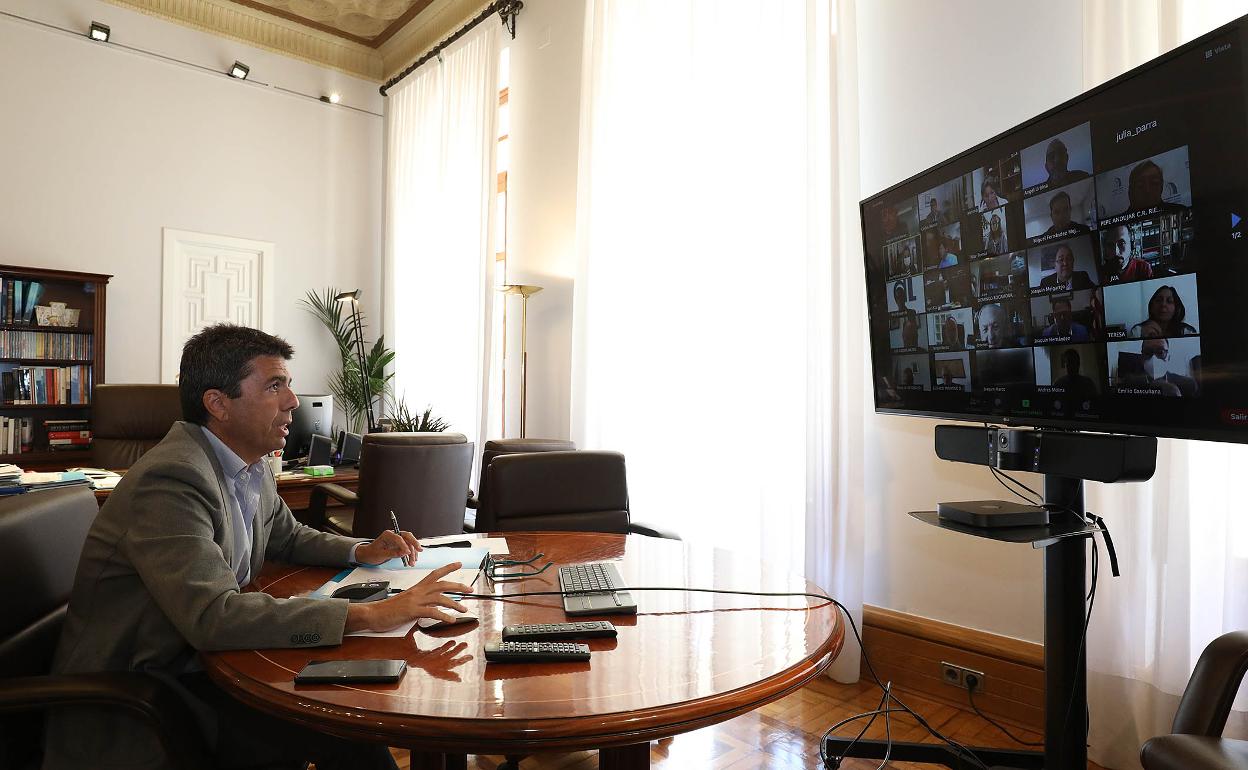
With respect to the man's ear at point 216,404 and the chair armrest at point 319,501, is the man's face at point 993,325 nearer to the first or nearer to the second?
the man's ear at point 216,404

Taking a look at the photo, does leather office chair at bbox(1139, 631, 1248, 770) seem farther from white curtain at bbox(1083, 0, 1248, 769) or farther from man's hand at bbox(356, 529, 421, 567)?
man's hand at bbox(356, 529, 421, 567)

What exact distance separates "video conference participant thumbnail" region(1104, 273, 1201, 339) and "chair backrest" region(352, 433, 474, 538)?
2612 millimetres

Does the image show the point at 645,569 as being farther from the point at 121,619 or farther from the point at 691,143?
the point at 691,143

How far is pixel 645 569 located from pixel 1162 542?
159 cm

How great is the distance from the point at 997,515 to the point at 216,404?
1.73m

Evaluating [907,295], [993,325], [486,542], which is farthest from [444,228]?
[993,325]

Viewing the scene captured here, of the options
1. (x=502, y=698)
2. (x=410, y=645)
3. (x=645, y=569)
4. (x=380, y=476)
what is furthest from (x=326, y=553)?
(x=380, y=476)

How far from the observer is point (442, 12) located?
6117 millimetres

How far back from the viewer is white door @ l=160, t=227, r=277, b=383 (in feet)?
19.6

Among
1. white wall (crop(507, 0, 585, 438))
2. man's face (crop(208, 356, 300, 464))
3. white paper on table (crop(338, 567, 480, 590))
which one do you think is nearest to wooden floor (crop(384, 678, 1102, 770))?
white paper on table (crop(338, 567, 480, 590))

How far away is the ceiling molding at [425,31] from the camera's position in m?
5.86

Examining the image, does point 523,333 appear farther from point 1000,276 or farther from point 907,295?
point 1000,276

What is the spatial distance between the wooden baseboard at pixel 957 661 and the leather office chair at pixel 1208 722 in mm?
1030

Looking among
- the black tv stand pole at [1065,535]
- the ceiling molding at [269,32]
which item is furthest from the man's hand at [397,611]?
the ceiling molding at [269,32]
